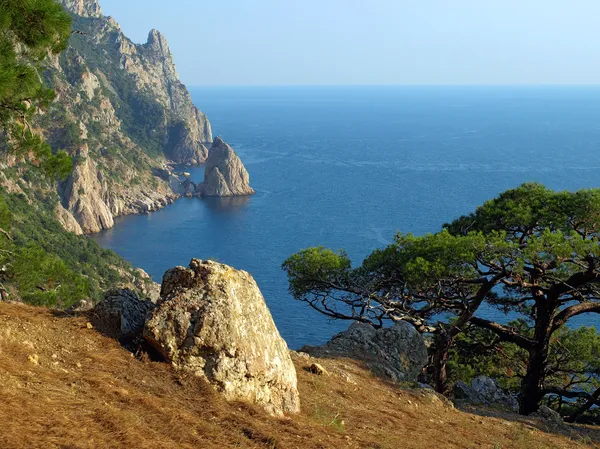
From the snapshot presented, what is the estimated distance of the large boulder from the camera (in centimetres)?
902

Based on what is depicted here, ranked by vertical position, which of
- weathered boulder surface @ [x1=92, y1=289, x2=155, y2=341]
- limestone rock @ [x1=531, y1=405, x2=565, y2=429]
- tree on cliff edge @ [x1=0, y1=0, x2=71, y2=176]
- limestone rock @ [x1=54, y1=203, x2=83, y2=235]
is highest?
tree on cliff edge @ [x1=0, y1=0, x2=71, y2=176]

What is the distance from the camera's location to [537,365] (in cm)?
1773

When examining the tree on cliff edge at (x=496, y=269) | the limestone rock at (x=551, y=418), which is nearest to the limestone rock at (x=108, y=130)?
the tree on cliff edge at (x=496, y=269)

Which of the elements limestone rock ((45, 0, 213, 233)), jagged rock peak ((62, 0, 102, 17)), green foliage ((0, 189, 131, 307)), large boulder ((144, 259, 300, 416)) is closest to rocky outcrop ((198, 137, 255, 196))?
limestone rock ((45, 0, 213, 233))

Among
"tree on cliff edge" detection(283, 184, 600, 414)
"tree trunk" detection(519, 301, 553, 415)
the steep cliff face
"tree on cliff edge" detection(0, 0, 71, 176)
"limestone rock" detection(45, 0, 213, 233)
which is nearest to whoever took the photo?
"tree on cliff edge" detection(0, 0, 71, 176)

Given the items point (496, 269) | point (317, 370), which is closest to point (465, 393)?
point (496, 269)

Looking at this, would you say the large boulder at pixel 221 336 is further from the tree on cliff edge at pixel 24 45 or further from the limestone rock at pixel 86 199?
the limestone rock at pixel 86 199

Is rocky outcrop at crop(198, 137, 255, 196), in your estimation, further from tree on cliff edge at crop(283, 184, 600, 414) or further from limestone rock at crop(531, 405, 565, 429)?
limestone rock at crop(531, 405, 565, 429)

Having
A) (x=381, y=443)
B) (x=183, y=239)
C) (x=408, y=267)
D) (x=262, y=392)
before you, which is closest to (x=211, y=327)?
(x=262, y=392)

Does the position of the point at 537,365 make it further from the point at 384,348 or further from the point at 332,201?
the point at 332,201

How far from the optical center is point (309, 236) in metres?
86.8

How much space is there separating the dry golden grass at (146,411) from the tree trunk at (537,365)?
5749 mm

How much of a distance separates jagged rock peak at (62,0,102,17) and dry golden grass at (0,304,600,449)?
646ft

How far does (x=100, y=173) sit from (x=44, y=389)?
115 metres
